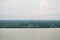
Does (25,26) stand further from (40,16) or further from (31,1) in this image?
(31,1)

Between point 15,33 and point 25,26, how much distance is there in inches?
6.4

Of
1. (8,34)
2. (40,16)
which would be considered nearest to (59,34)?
(40,16)

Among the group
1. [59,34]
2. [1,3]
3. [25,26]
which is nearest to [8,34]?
[25,26]

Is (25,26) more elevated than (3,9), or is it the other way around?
(3,9)

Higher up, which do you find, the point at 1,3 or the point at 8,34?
the point at 1,3

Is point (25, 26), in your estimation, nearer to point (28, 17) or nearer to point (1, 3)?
point (28, 17)

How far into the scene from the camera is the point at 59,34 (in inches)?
30.7

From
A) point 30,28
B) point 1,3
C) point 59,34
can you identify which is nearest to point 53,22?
point 59,34

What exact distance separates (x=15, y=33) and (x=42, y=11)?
0.46m

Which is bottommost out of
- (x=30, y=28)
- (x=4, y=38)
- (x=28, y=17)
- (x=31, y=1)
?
(x=4, y=38)

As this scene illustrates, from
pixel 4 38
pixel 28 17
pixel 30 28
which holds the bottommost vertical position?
pixel 4 38

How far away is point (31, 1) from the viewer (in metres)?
0.78

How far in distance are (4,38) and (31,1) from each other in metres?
0.61

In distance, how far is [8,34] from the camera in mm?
789
